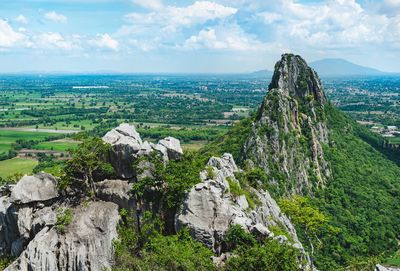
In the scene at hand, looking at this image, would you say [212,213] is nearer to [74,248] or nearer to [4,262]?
[74,248]

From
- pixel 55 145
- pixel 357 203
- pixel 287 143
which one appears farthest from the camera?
pixel 55 145

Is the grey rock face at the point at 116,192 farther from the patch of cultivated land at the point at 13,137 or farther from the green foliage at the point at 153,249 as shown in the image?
the patch of cultivated land at the point at 13,137

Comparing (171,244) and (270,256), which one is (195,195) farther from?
(270,256)

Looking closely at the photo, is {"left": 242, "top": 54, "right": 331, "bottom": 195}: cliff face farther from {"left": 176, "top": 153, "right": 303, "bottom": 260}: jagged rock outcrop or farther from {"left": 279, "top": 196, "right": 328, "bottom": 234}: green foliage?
{"left": 176, "top": 153, "right": 303, "bottom": 260}: jagged rock outcrop

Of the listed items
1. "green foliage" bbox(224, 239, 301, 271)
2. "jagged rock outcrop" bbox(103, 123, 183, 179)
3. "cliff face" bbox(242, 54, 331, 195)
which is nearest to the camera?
"green foliage" bbox(224, 239, 301, 271)

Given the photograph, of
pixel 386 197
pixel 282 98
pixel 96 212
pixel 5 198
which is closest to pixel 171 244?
pixel 96 212

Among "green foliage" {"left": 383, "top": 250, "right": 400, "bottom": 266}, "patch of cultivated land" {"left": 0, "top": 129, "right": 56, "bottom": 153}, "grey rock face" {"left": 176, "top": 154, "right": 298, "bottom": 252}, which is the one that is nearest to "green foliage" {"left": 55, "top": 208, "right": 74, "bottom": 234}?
"grey rock face" {"left": 176, "top": 154, "right": 298, "bottom": 252}

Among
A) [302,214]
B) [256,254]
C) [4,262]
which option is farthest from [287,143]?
[4,262]


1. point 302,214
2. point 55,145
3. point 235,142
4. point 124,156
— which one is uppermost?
point 124,156
